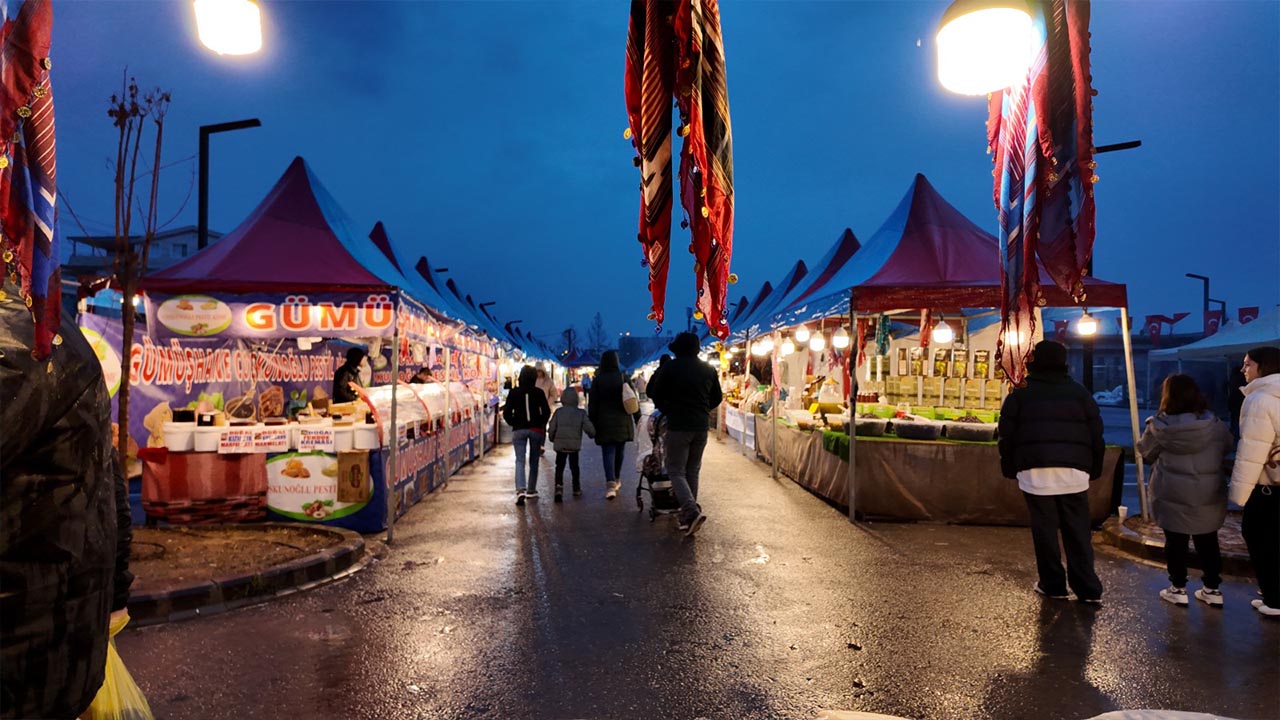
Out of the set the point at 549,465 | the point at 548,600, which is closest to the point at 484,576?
the point at 548,600

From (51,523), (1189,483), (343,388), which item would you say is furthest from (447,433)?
(51,523)

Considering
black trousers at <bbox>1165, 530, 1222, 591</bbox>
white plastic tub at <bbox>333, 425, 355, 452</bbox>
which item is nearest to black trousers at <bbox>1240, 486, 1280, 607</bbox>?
black trousers at <bbox>1165, 530, 1222, 591</bbox>

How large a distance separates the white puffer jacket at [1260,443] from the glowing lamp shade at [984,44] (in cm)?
352

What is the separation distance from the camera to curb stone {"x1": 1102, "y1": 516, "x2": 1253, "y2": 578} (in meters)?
6.57

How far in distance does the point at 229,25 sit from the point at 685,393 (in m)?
5.30

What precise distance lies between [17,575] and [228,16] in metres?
4.41

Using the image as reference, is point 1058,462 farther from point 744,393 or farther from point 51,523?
point 744,393

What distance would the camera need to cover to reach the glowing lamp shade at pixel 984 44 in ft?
10.5

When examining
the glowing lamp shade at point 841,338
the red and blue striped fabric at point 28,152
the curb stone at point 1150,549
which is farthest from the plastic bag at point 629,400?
the red and blue striped fabric at point 28,152

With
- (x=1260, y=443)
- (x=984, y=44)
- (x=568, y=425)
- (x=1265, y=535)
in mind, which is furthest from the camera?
(x=568, y=425)

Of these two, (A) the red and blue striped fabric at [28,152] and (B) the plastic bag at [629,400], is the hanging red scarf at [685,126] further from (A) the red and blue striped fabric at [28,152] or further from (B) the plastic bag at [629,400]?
(B) the plastic bag at [629,400]

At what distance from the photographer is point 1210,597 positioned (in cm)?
561

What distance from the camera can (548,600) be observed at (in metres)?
5.70

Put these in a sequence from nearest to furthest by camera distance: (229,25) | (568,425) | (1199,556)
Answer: (229,25)
(1199,556)
(568,425)
